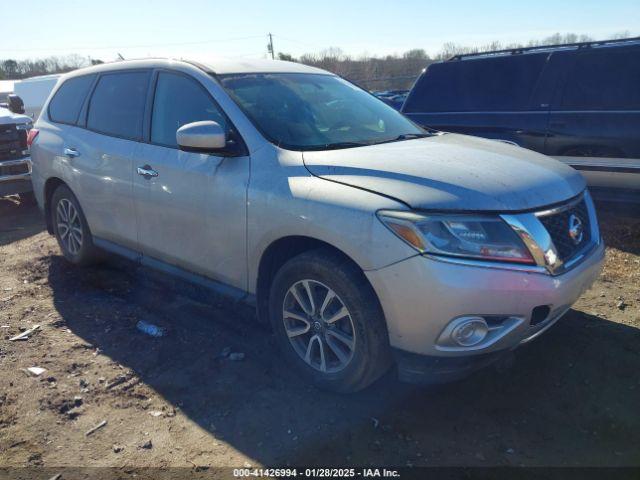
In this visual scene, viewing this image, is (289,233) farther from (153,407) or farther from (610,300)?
(610,300)

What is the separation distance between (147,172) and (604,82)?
4.88 meters

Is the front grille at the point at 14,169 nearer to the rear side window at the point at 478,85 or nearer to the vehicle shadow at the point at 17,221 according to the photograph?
the vehicle shadow at the point at 17,221

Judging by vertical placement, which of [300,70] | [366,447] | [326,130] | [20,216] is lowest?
[20,216]

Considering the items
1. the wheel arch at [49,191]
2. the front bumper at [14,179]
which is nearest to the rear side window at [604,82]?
the wheel arch at [49,191]

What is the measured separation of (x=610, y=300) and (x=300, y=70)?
3058mm

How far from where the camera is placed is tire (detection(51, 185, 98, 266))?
5.07 metres

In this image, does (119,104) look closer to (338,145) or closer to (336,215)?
(338,145)

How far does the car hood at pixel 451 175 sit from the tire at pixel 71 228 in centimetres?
286

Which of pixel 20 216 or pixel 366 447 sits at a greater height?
pixel 366 447

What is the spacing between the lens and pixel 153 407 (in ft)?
10.3

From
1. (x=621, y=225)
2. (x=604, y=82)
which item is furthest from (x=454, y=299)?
(x=604, y=82)

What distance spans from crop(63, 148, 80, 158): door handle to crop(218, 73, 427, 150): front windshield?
188cm

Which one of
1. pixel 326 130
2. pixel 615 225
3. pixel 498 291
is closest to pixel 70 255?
pixel 326 130

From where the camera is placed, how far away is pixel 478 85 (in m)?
6.69
